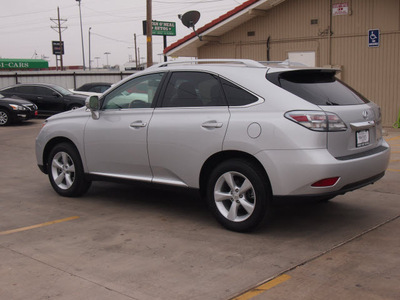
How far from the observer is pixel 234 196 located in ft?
16.7

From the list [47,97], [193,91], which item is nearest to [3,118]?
[47,97]

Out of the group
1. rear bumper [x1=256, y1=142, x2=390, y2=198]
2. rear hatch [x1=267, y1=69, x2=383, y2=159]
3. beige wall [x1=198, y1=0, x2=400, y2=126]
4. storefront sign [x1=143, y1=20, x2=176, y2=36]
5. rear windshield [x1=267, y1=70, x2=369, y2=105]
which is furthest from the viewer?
storefront sign [x1=143, y1=20, x2=176, y2=36]

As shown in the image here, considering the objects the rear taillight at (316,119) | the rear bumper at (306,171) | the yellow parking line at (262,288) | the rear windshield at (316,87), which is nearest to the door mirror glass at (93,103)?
the rear windshield at (316,87)

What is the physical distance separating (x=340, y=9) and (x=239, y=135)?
1150cm

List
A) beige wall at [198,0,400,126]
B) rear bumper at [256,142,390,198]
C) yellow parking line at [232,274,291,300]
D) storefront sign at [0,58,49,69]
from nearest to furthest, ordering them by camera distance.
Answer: yellow parking line at [232,274,291,300] < rear bumper at [256,142,390,198] < beige wall at [198,0,400,126] < storefront sign at [0,58,49,69]

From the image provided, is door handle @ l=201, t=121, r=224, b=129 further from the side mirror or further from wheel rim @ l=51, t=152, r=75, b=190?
wheel rim @ l=51, t=152, r=75, b=190

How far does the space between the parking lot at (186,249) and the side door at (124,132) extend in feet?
1.77

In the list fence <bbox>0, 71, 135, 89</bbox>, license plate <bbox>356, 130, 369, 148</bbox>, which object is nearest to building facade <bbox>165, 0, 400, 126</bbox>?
license plate <bbox>356, 130, 369, 148</bbox>

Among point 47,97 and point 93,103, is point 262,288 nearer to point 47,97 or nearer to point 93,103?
point 93,103

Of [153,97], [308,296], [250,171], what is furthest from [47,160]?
[308,296]

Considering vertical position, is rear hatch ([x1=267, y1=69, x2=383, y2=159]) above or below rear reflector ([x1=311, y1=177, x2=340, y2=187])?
above

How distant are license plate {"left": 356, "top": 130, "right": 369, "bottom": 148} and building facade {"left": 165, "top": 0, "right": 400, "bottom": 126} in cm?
1013

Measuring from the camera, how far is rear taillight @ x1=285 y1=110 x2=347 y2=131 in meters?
4.68

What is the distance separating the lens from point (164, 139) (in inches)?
220
